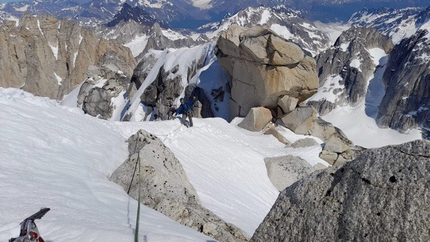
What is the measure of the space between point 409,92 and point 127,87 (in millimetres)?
122448

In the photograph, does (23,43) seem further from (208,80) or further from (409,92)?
(409,92)

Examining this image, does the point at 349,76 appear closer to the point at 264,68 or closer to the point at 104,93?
the point at 104,93

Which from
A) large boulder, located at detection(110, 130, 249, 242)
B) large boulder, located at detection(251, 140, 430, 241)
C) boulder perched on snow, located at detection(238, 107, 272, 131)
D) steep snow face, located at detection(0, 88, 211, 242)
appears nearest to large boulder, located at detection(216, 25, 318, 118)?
boulder perched on snow, located at detection(238, 107, 272, 131)

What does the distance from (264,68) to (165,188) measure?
96.8ft

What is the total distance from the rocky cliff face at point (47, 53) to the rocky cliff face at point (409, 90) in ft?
353

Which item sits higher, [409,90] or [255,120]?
[409,90]

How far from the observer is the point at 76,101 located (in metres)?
75.2

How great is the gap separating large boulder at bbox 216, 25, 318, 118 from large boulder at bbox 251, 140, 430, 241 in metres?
34.3

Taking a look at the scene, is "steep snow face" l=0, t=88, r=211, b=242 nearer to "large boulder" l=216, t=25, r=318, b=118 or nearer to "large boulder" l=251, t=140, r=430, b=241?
"large boulder" l=251, t=140, r=430, b=241

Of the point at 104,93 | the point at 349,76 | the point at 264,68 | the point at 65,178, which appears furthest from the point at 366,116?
the point at 65,178

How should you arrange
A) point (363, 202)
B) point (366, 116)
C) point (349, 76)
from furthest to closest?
1. point (349, 76)
2. point (366, 116)
3. point (363, 202)

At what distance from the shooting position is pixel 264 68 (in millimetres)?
42031

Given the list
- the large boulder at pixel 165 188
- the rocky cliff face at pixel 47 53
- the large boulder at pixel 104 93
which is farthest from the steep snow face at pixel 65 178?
the rocky cliff face at pixel 47 53

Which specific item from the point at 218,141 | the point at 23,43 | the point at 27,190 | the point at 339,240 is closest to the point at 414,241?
the point at 339,240
